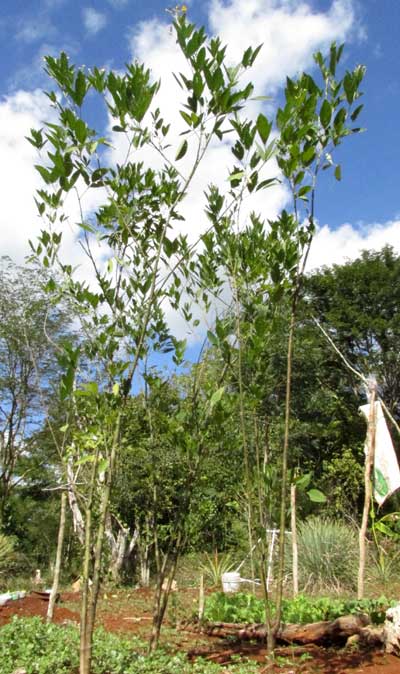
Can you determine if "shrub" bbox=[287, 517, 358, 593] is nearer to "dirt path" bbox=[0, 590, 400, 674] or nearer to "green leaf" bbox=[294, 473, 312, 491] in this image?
"dirt path" bbox=[0, 590, 400, 674]

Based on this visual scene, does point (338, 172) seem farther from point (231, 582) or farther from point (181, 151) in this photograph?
point (231, 582)

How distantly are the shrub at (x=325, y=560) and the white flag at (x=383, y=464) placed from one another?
3318mm

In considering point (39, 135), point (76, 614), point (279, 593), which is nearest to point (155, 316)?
point (39, 135)

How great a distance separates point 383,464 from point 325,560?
354 centimetres

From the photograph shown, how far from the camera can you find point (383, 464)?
526 cm

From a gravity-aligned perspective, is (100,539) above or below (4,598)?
above

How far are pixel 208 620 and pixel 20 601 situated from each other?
11.1 feet

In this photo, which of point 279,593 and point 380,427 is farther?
point 380,427

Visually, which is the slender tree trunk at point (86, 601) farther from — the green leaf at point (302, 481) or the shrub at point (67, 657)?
the green leaf at point (302, 481)

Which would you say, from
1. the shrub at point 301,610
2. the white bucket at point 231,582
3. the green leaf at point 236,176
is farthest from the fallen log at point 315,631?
the white bucket at point 231,582

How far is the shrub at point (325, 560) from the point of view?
26.4 feet

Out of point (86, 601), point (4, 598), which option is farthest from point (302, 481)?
point (4, 598)

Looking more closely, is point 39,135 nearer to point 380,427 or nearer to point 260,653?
point 260,653

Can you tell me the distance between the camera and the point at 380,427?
546 centimetres
